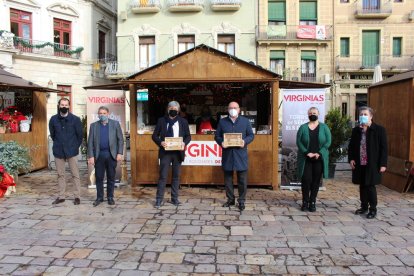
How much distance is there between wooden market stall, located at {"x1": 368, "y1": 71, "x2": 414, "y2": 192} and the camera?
7.75 meters

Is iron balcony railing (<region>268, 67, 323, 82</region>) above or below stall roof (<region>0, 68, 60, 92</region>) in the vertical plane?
above

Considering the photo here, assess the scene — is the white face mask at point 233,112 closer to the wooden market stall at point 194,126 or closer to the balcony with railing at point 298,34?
the wooden market stall at point 194,126

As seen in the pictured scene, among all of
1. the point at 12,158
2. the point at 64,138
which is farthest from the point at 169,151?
the point at 12,158

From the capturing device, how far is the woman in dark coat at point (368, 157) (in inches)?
239

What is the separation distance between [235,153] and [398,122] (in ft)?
12.6

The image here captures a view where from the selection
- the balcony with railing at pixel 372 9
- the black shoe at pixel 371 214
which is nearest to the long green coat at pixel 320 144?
the black shoe at pixel 371 214

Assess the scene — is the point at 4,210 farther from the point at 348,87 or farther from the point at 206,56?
the point at 348,87

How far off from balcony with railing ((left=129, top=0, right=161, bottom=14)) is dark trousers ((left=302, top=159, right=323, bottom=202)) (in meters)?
23.1

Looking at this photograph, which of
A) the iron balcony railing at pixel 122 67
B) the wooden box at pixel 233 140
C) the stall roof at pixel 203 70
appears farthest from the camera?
the iron balcony railing at pixel 122 67

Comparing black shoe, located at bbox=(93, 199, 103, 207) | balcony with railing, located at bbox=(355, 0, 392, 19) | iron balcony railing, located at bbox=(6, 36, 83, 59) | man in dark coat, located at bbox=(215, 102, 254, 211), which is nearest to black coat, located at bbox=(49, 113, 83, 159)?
black shoe, located at bbox=(93, 199, 103, 207)

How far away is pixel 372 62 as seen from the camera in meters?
28.8

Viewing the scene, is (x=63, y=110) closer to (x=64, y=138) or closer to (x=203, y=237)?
(x=64, y=138)

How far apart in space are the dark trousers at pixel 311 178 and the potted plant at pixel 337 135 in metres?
3.26

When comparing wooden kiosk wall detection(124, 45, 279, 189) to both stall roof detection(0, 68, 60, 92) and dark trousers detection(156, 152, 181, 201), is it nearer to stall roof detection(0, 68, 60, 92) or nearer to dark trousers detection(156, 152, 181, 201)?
dark trousers detection(156, 152, 181, 201)
